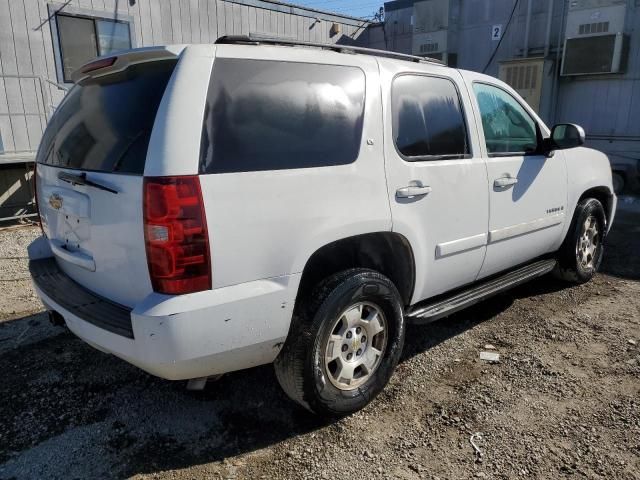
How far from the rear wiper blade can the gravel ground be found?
1.32 m

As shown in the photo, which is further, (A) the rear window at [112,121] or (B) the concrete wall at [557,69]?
(B) the concrete wall at [557,69]

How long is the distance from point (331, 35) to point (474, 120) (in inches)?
381

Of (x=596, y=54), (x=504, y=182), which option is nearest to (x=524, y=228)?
(x=504, y=182)

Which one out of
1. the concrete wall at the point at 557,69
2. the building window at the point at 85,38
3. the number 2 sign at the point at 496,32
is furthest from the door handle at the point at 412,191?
the number 2 sign at the point at 496,32

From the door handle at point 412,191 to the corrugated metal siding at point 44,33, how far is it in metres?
6.84

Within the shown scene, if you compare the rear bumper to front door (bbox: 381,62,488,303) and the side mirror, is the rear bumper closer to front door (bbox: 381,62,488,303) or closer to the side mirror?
front door (bbox: 381,62,488,303)

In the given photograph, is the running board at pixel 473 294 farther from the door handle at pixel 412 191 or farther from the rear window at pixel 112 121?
the rear window at pixel 112 121

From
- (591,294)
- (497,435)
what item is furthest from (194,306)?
(591,294)

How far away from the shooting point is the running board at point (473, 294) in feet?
10.4

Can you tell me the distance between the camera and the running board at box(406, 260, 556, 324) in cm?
317

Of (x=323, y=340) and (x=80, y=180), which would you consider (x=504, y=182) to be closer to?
(x=323, y=340)

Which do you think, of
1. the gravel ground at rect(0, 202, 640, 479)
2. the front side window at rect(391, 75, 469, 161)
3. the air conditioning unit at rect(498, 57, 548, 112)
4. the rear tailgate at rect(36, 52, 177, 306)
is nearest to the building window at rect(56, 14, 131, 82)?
the gravel ground at rect(0, 202, 640, 479)

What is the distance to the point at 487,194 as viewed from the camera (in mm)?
3439

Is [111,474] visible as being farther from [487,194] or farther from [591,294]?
[591,294]
